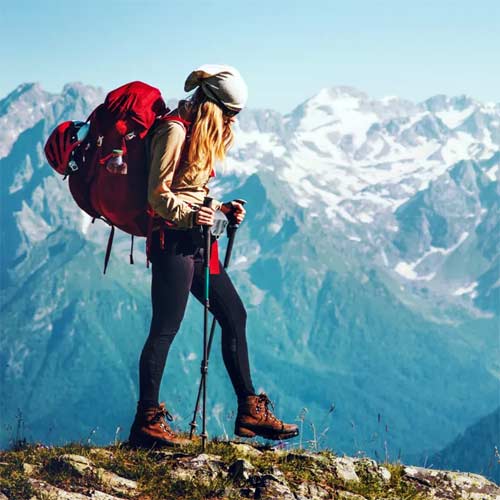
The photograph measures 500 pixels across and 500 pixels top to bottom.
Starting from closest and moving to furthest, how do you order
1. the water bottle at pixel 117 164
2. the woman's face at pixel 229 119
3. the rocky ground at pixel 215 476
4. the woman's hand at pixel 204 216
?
1. the rocky ground at pixel 215 476
2. the water bottle at pixel 117 164
3. the woman's hand at pixel 204 216
4. the woman's face at pixel 229 119

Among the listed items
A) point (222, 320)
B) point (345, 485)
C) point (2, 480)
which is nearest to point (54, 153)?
point (222, 320)

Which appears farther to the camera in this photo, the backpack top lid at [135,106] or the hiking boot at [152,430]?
the hiking boot at [152,430]

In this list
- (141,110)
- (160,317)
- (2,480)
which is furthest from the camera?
(160,317)

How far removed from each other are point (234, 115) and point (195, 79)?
24.2 inches

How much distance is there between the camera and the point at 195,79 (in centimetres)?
1048

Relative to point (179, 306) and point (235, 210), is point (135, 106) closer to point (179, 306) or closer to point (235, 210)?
point (235, 210)

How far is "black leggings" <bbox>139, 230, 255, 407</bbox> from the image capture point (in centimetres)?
1068

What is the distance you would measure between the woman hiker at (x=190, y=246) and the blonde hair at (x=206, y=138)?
0.4 inches

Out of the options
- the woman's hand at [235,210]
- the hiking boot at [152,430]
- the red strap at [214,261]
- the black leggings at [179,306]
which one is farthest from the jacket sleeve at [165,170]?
the hiking boot at [152,430]

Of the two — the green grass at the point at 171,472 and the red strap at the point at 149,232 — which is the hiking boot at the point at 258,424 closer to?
the green grass at the point at 171,472

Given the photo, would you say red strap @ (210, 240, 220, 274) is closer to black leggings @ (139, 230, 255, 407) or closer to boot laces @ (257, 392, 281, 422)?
black leggings @ (139, 230, 255, 407)

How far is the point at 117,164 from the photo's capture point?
989 cm

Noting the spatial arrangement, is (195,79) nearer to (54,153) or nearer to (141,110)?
(141,110)

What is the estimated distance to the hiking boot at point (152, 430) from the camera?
35.0ft
